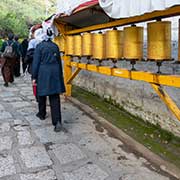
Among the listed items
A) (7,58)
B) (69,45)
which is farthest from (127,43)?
(7,58)

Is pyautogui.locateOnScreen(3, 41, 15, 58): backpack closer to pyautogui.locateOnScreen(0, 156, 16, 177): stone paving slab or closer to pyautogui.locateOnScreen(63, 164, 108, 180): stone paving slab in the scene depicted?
pyautogui.locateOnScreen(0, 156, 16, 177): stone paving slab

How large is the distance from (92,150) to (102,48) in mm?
1720

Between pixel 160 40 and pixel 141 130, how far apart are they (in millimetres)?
2012

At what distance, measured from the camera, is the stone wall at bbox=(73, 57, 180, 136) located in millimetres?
4773

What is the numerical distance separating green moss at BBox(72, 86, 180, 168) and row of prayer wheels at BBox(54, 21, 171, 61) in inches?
51.3

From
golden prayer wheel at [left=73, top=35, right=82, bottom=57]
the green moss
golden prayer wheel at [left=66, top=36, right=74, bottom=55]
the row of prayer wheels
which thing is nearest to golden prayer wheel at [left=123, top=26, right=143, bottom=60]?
the row of prayer wheels

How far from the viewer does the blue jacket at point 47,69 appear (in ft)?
17.2

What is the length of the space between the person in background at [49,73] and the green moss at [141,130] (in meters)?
1.12

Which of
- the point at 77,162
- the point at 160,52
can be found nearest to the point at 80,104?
the point at 77,162

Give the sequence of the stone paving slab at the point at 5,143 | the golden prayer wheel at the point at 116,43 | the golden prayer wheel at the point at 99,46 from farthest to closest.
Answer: the golden prayer wheel at the point at 99,46
the golden prayer wheel at the point at 116,43
the stone paving slab at the point at 5,143

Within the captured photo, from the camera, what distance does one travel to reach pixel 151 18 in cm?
385

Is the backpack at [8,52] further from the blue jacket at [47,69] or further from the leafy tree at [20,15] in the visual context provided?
the leafy tree at [20,15]

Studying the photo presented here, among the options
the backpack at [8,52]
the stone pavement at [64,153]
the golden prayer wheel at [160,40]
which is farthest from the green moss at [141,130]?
the backpack at [8,52]

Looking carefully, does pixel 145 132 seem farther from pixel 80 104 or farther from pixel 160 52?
pixel 80 104
